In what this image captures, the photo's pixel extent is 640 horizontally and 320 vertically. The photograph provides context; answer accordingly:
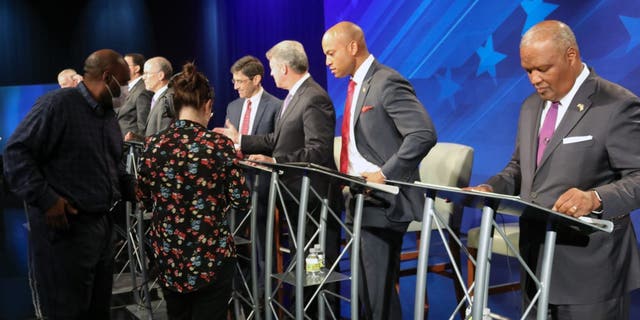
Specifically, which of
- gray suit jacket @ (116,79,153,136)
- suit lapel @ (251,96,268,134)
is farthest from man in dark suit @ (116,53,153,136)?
suit lapel @ (251,96,268,134)

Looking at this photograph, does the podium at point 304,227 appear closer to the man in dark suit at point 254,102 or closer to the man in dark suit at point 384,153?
the man in dark suit at point 384,153

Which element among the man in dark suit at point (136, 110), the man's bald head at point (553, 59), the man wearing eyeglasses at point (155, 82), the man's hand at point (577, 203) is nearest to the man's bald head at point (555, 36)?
the man's bald head at point (553, 59)

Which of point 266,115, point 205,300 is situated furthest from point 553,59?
point 266,115

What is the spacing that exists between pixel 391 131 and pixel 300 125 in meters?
0.87

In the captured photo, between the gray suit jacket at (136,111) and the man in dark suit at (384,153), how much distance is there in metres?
2.89

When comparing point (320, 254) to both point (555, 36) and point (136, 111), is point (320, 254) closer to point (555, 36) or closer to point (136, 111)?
point (555, 36)

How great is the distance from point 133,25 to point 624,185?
959cm

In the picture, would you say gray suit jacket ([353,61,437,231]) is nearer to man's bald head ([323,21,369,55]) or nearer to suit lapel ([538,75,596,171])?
man's bald head ([323,21,369,55])

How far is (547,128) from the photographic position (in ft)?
8.10

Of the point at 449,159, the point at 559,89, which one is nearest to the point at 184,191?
the point at 559,89

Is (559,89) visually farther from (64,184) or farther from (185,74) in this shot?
(64,184)

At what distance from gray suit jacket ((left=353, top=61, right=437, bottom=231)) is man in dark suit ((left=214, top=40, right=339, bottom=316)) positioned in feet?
1.82

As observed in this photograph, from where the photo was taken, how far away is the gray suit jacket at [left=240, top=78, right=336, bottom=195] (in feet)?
12.5

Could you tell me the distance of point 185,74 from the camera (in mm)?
2832
